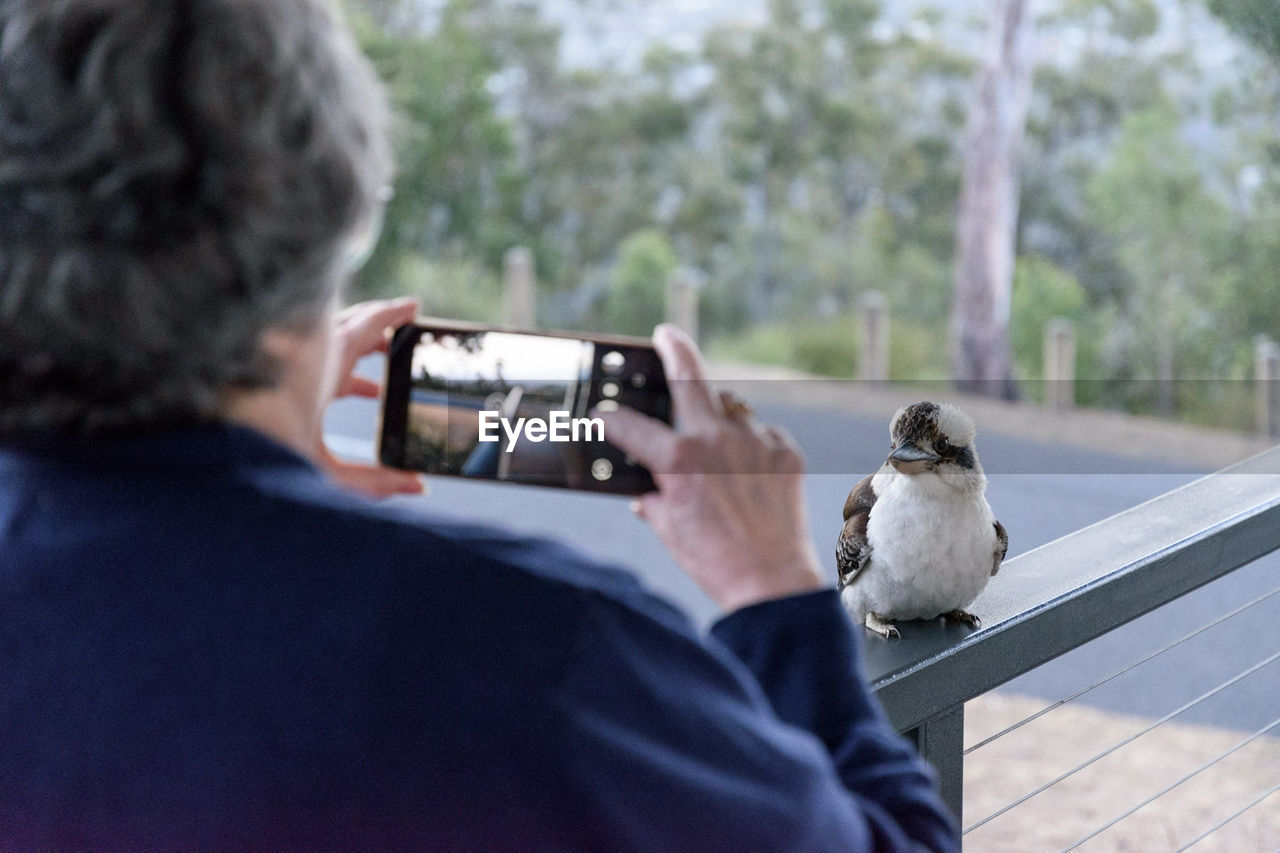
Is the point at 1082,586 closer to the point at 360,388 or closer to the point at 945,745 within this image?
the point at 945,745

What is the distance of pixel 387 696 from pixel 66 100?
172 millimetres

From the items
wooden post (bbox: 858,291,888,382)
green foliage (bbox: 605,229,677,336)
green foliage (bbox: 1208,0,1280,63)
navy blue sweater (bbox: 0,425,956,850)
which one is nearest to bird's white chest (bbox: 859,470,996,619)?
navy blue sweater (bbox: 0,425,956,850)

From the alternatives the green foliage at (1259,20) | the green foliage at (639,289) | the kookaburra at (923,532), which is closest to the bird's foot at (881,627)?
the kookaburra at (923,532)

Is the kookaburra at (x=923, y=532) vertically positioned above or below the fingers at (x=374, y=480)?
below

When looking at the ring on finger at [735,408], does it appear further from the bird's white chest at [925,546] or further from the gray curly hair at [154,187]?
the bird's white chest at [925,546]

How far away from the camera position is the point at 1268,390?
5.59m

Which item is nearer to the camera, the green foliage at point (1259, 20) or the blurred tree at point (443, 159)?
the green foliage at point (1259, 20)

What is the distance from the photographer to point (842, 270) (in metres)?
9.30

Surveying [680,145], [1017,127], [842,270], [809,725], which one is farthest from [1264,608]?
[680,145]

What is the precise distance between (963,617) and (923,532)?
53 millimetres

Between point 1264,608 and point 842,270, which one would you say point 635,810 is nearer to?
point 1264,608

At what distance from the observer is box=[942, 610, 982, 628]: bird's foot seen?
0.73 m

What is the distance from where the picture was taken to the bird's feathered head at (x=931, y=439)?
766mm

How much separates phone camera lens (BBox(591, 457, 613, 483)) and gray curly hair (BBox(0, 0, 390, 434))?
0.16 metres
